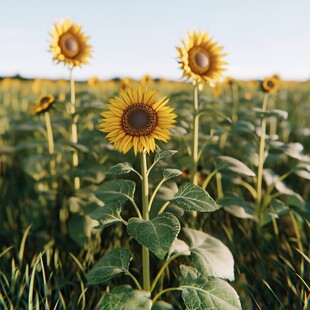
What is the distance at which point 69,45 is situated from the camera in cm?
264

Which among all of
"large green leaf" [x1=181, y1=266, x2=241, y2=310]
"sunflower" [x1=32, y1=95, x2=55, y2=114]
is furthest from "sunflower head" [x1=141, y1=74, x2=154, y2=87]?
"large green leaf" [x1=181, y1=266, x2=241, y2=310]

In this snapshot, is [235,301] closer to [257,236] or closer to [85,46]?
[257,236]

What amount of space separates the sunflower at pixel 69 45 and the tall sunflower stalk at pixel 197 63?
0.81 m

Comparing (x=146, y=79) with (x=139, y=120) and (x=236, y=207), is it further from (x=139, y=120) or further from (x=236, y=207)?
(x=139, y=120)

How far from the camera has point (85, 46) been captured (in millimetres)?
2746

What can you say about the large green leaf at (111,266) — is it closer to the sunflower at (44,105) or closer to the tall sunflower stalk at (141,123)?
the tall sunflower stalk at (141,123)

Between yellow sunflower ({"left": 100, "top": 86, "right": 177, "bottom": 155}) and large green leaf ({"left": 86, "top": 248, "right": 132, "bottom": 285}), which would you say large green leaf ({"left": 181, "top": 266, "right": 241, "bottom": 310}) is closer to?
large green leaf ({"left": 86, "top": 248, "right": 132, "bottom": 285})

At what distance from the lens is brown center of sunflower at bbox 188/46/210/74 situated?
2.15 m

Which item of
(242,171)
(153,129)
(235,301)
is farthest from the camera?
(242,171)

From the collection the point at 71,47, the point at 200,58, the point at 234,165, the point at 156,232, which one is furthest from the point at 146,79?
the point at 156,232

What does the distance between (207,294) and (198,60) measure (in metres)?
1.25

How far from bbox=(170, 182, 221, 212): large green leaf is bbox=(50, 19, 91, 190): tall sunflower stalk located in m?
1.11

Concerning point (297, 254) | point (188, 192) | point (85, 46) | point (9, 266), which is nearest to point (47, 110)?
point (85, 46)

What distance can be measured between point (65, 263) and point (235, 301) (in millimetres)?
1062
